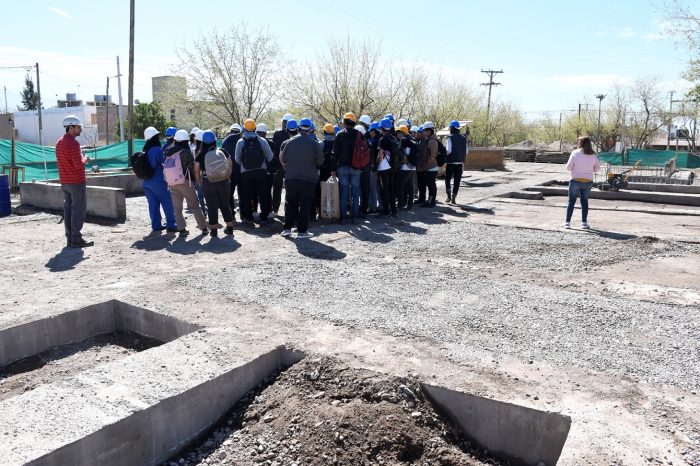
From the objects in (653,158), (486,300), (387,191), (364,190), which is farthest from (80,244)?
(653,158)

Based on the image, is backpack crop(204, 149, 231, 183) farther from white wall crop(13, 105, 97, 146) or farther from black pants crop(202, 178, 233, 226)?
white wall crop(13, 105, 97, 146)

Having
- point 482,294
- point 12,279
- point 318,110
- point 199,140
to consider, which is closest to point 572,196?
point 482,294

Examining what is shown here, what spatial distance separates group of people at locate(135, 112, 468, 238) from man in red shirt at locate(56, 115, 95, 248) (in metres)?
1.26

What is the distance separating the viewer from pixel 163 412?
3715 mm

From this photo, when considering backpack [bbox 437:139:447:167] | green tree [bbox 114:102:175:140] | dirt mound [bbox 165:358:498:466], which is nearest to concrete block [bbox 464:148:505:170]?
backpack [bbox 437:139:447:167]

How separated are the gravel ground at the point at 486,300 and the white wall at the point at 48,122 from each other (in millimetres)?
66400

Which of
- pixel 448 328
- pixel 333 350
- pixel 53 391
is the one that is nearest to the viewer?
pixel 53 391

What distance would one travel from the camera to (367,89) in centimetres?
3338

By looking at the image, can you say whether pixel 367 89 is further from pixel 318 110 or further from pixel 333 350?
pixel 333 350

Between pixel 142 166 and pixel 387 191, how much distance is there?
473cm

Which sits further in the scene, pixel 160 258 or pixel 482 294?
pixel 160 258

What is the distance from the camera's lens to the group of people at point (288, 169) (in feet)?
31.2

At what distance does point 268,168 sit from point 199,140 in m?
1.38

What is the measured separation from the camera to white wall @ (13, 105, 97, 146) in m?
71.1
